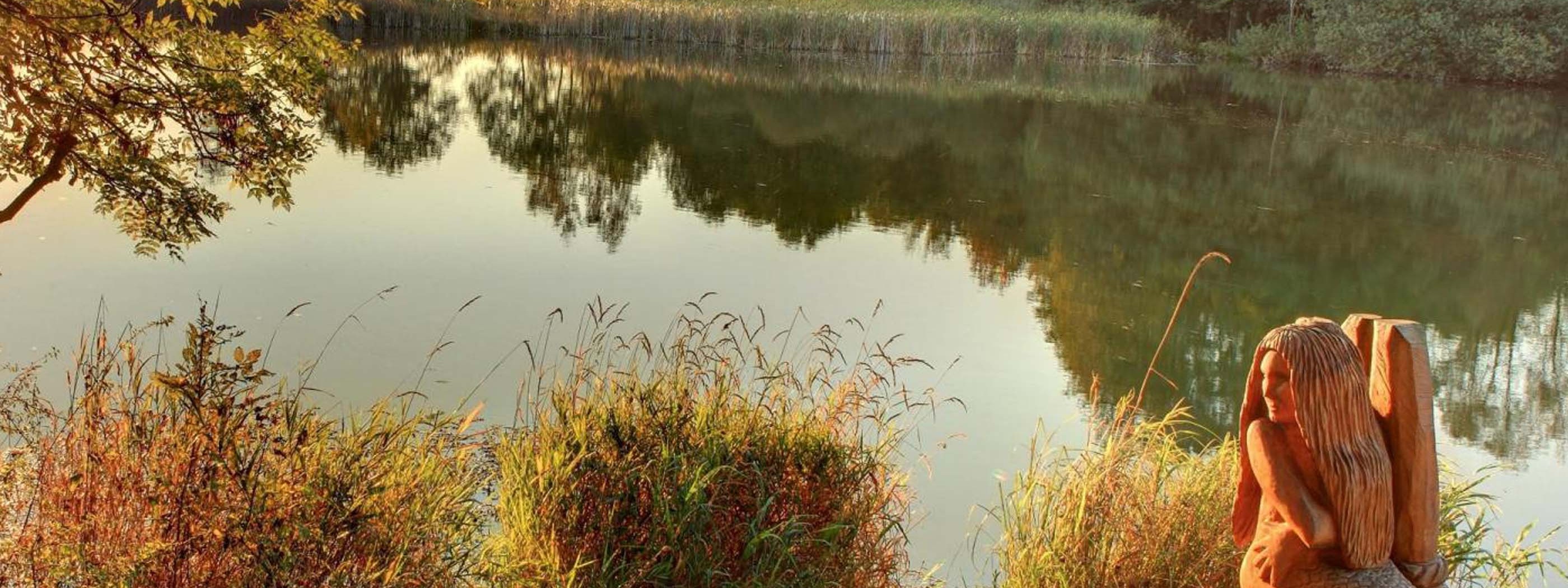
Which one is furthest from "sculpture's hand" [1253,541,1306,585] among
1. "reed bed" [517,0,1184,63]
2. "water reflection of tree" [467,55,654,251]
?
"reed bed" [517,0,1184,63]

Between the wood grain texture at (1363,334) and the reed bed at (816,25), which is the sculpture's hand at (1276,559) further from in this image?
the reed bed at (816,25)

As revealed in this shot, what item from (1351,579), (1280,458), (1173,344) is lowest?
(1173,344)

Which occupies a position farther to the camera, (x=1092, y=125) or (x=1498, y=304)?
(x=1092, y=125)

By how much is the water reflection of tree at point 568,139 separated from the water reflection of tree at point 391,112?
1.46ft

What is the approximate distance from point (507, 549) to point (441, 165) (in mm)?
8263

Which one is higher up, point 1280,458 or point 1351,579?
point 1280,458

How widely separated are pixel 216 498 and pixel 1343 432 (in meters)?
2.34

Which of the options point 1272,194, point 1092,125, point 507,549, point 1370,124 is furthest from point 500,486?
point 1370,124

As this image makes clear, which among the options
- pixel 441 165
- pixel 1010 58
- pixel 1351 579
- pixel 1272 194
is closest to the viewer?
pixel 1351 579

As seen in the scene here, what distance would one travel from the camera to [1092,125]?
17.4 meters

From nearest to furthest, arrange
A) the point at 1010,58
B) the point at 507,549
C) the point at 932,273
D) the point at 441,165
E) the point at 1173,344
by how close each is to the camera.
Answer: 1. the point at 507,549
2. the point at 1173,344
3. the point at 932,273
4. the point at 441,165
5. the point at 1010,58

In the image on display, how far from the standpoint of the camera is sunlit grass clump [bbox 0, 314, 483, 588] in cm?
287

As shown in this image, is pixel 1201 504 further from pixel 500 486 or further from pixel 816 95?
pixel 816 95

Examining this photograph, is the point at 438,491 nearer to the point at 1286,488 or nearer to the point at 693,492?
the point at 693,492
